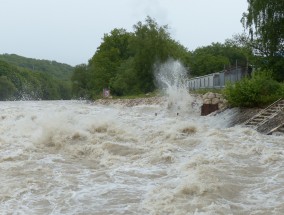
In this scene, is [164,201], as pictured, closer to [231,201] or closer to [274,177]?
[231,201]

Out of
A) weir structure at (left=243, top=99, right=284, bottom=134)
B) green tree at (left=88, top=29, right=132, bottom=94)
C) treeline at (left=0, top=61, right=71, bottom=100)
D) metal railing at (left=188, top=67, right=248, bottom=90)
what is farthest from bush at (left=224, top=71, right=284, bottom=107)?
treeline at (left=0, top=61, right=71, bottom=100)

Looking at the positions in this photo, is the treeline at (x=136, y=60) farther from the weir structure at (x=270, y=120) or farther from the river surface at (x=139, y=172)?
the river surface at (x=139, y=172)

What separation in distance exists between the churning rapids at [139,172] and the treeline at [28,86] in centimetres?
9771

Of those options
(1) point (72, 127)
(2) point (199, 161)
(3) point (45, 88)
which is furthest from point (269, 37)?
(3) point (45, 88)

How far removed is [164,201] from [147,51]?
50.8 meters

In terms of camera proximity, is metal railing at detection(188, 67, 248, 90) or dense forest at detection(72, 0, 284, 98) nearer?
dense forest at detection(72, 0, 284, 98)

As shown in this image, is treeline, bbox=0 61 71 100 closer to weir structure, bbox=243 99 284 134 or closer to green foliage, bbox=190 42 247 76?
green foliage, bbox=190 42 247 76

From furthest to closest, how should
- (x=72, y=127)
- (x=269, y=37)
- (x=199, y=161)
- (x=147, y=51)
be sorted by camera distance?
1. (x=147, y=51)
2. (x=269, y=37)
3. (x=72, y=127)
4. (x=199, y=161)

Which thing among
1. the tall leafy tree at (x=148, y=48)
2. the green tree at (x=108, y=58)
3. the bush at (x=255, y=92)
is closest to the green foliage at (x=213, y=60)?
the green tree at (x=108, y=58)

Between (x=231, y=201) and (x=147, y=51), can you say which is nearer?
(x=231, y=201)

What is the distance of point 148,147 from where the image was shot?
12500 mm

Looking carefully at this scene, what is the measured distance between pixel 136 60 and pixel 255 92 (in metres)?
38.2

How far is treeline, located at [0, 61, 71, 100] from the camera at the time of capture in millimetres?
108225

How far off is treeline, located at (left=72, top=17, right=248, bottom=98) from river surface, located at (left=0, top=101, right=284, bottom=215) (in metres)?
21.7
